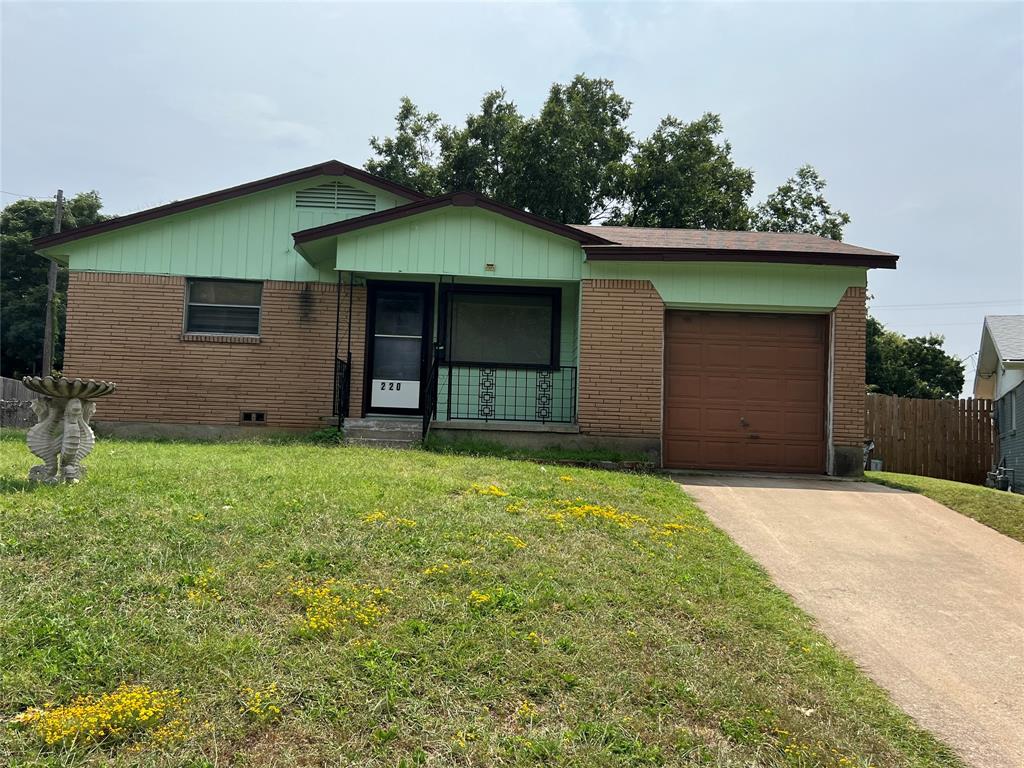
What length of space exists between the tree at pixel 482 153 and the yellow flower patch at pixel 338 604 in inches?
871

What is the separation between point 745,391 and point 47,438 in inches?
339

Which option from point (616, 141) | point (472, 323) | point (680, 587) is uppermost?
point (616, 141)

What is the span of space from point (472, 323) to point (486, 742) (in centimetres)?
942

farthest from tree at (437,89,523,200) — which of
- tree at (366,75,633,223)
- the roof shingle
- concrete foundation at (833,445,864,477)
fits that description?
concrete foundation at (833,445,864,477)

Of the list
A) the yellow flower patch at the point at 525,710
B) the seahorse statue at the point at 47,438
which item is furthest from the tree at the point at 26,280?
the yellow flower patch at the point at 525,710

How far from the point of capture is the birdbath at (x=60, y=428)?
6168mm

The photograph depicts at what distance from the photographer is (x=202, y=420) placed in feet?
38.1

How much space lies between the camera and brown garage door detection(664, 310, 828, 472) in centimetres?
1083

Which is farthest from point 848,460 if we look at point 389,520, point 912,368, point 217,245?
point 912,368

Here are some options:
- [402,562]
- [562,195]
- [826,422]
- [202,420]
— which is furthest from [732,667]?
[562,195]

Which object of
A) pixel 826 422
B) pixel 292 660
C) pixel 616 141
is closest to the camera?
pixel 292 660

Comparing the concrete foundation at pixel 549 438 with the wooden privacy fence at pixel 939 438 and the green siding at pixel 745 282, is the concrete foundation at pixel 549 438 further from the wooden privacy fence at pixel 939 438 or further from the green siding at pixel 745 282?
the wooden privacy fence at pixel 939 438

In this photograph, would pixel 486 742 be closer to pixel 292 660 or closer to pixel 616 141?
pixel 292 660

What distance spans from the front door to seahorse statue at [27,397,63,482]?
19.6 feet
